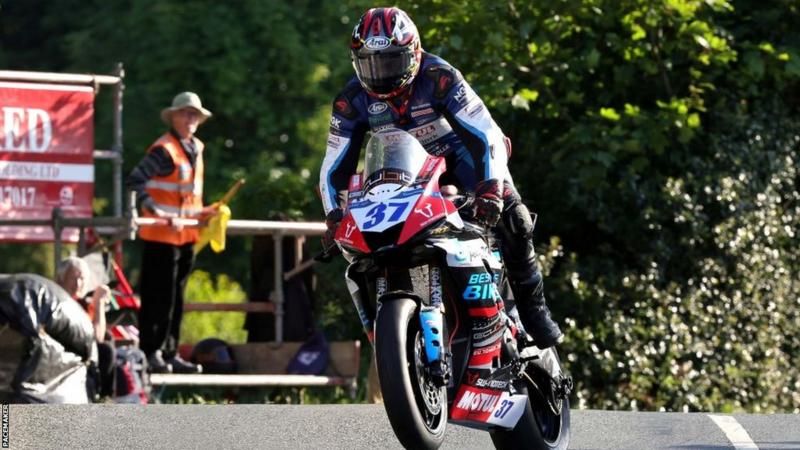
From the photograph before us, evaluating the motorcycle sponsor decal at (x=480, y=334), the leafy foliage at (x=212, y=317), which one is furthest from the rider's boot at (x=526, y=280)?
the leafy foliage at (x=212, y=317)

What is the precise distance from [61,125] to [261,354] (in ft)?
7.70

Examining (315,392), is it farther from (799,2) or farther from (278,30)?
(278,30)

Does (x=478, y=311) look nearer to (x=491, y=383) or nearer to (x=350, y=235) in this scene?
(x=491, y=383)

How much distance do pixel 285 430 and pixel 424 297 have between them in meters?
1.92

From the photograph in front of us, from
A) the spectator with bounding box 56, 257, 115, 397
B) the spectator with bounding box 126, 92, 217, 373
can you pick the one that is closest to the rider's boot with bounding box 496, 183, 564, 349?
the spectator with bounding box 56, 257, 115, 397

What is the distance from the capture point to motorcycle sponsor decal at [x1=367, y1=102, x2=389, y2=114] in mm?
8711

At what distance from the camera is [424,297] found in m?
8.11

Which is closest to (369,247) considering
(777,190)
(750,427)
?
(750,427)

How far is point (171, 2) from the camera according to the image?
1037 inches

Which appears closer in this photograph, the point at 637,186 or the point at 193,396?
the point at 193,396

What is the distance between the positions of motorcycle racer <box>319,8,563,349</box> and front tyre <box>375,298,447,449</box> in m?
0.68

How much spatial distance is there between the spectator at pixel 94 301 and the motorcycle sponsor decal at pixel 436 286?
5.20m

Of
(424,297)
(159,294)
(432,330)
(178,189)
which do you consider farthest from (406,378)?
(178,189)

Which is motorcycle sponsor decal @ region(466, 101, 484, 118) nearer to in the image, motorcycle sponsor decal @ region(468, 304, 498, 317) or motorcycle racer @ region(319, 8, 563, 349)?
motorcycle racer @ region(319, 8, 563, 349)
